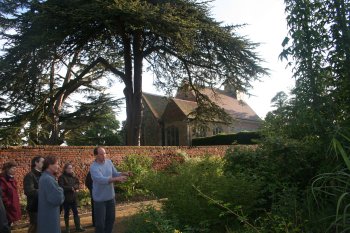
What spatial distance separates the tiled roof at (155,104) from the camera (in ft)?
147

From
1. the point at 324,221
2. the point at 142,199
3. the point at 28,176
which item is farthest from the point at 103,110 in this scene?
the point at 324,221

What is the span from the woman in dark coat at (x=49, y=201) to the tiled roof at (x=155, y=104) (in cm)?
3852

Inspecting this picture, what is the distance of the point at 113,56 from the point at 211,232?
19.4m

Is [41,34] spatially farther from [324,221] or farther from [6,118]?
[324,221]

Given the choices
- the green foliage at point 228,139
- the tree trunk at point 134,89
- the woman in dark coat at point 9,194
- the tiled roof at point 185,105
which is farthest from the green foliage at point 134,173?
the tiled roof at point 185,105

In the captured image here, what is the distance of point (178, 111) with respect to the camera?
141 ft

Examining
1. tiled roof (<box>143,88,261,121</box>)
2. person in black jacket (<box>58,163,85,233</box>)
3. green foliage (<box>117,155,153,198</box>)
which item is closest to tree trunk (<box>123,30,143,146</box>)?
green foliage (<box>117,155,153,198</box>)

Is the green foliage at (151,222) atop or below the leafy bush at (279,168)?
below

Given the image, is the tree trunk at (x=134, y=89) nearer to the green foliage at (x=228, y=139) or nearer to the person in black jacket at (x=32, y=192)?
the green foliage at (x=228, y=139)

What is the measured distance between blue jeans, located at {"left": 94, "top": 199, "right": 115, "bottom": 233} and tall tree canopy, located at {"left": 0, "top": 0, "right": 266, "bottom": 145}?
1228 cm

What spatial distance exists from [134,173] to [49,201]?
30.5 feet

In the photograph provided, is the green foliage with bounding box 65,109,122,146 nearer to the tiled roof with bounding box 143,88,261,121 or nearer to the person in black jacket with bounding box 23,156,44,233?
the tiled roof with bounding box 143,88,261,121

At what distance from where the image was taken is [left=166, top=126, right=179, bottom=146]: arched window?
4303 cm

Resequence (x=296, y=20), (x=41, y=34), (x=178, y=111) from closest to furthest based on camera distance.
→ (x=296, y=20) → (x=41, y=34) → (x=178, y=111)
